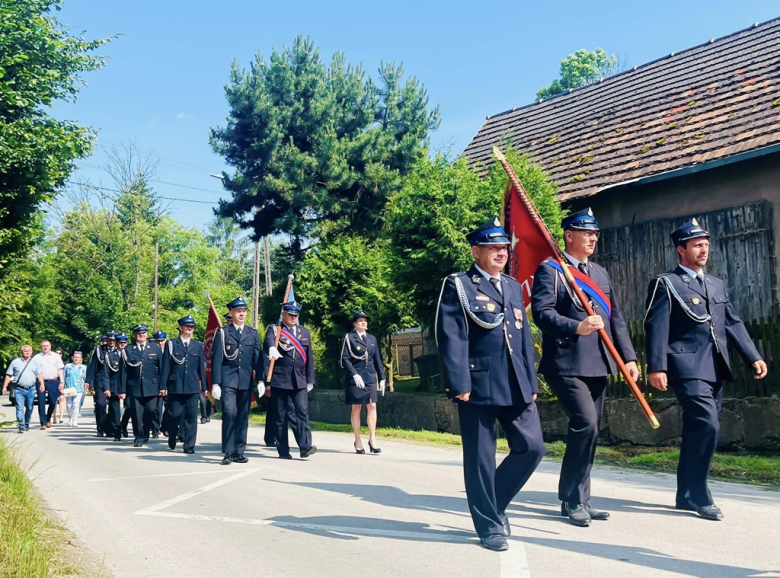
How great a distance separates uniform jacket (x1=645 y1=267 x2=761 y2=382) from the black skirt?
246 inches

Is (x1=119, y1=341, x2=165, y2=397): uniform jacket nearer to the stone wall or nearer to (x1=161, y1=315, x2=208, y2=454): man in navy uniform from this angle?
(x1=161, y1=315, x2=208, y2=454): man in navy uniform

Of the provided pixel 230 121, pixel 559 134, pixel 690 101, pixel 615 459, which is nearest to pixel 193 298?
pixel 230 121

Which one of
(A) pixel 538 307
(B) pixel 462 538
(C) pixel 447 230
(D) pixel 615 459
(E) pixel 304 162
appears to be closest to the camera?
(B) pixel 462 538

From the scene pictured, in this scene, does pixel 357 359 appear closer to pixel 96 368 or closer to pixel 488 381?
pixel 488 381

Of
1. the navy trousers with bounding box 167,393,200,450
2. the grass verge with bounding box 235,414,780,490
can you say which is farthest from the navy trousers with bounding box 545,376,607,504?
the navy trousers with bounding box 167,393,200,450

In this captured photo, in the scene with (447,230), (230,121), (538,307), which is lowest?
(538,307)

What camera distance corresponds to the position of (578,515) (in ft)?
19.7

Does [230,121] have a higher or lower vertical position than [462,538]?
higher

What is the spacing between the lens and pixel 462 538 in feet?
18.7

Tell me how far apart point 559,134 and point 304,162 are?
8635mm

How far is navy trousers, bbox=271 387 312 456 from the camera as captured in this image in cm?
1139

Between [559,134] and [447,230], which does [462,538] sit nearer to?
[447,230]

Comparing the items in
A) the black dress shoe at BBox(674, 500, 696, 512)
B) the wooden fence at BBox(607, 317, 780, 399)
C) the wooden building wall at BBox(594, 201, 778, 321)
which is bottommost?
the black dress shoe at BBox(674, 500, 696, 512)

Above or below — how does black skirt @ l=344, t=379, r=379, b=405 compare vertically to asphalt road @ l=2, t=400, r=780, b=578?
above
